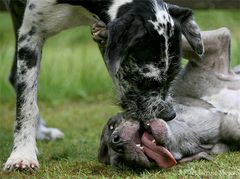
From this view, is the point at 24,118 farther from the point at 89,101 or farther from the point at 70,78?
the point at 70,78

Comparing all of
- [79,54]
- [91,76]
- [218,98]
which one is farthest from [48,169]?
[79,54]

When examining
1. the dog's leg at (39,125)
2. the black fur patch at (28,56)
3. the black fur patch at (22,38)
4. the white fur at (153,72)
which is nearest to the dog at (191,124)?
the white fur at (153,72)

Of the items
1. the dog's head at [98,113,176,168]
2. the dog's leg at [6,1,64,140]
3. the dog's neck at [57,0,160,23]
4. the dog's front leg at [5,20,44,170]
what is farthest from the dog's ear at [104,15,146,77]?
the dog's leg at [6,1,64,140]

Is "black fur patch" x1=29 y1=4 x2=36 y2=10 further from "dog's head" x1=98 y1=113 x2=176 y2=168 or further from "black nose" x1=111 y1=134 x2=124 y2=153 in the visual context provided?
"black nose" x1=111 y1=134 x2=124 y2=153

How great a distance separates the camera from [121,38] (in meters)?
4.06

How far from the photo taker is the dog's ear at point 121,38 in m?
4.03

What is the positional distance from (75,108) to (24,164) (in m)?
3.36

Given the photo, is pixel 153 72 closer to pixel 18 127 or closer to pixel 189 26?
pixel 189 26

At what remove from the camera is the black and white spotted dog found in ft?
13.5

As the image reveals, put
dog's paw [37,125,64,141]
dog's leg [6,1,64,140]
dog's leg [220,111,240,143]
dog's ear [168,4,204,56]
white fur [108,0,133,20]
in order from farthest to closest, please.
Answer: dog's paw [37,125,64,141] < dog's leg [6,1,64,140] < dog's leg [220,111,240,143] < dog's ear [168,4,204,56] < white fur [108,0,133,20]

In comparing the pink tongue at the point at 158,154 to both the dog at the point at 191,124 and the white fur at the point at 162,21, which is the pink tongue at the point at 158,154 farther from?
the white fur at the point at 162,21

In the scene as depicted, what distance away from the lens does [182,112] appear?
15.4 ft

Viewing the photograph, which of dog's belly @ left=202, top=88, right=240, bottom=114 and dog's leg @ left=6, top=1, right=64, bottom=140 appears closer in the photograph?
dog's belly @ left=202, top=88, right=240, bottom=114

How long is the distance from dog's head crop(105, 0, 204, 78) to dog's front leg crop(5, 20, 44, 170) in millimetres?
715
